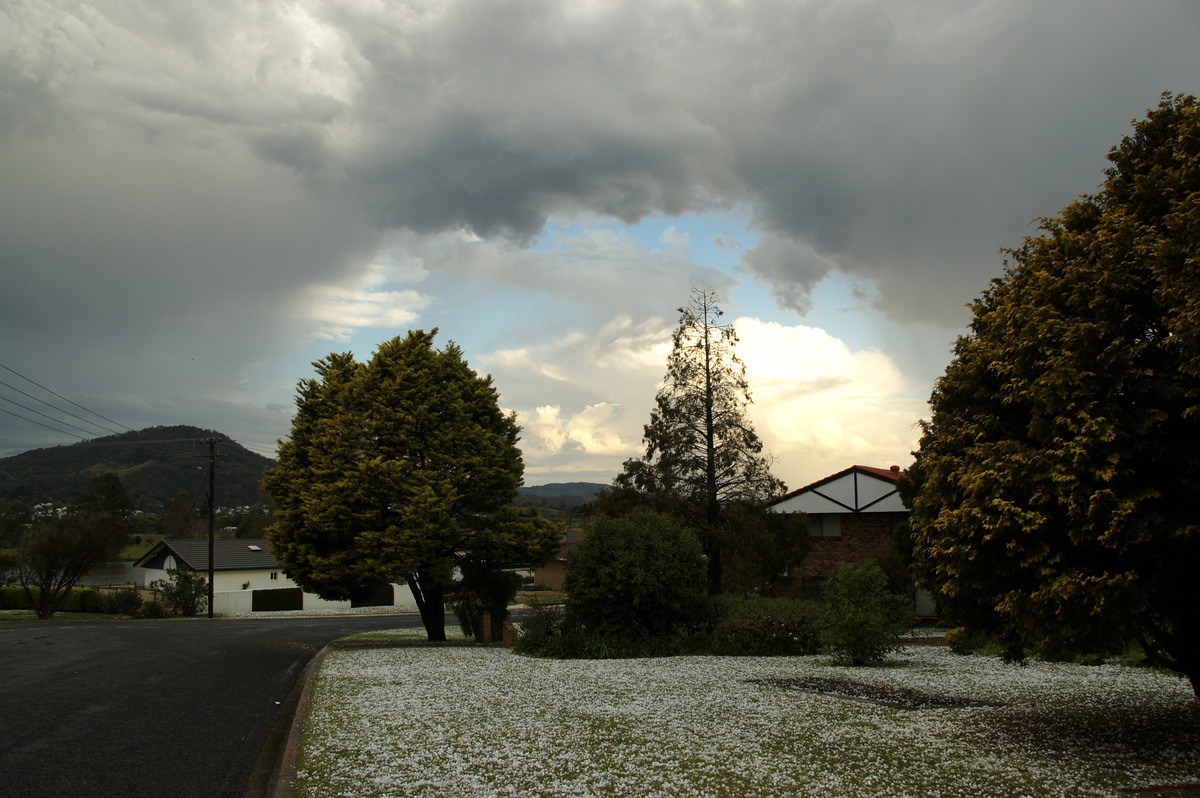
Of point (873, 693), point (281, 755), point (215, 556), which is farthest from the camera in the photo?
point (215, 556)

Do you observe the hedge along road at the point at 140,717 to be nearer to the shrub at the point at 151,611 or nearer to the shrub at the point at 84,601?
the shrub at the point at 151,611

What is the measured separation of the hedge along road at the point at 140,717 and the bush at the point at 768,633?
1057cm

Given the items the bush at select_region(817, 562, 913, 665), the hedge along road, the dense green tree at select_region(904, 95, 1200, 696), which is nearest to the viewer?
the dense green tree at select_region(904, 95, 1200, 696)

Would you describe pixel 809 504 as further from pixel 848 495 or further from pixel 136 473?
pixel 136 473

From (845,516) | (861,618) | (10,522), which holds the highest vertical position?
(10,522)

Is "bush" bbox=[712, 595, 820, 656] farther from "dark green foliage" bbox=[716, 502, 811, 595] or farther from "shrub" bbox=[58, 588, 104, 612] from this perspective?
"shrub" bbox=[58, 588, 104, 612]

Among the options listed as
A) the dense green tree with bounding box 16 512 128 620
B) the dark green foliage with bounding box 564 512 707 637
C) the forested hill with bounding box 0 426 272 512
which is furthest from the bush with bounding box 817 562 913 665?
the forested hill with bounding box 0 426 272 512

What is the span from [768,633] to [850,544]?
677 inches

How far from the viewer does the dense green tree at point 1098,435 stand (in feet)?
26.1

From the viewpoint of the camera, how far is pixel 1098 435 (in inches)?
317

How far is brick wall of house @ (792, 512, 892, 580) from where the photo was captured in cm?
3593

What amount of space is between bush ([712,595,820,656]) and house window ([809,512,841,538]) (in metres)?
16.4

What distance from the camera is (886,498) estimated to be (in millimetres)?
35344

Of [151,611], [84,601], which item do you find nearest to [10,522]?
[84,601]
